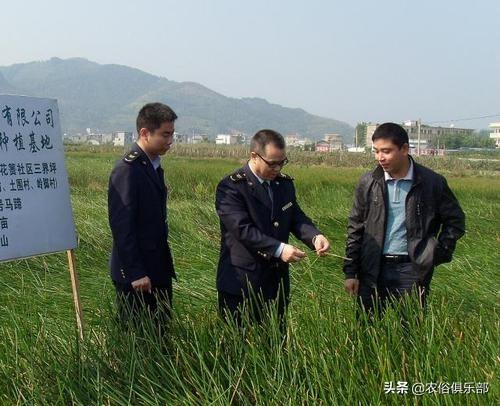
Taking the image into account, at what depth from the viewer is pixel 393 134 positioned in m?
2.48

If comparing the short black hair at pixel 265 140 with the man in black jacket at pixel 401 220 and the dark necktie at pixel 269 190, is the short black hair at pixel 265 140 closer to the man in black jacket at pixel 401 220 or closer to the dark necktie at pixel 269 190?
the dark necktie at pixel 269 190

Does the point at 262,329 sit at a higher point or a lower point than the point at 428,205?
lower

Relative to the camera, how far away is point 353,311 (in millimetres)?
2184

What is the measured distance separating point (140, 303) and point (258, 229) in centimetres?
65

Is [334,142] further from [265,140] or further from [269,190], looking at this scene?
[265,140]

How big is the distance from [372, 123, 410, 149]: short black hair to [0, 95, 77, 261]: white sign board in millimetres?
1462

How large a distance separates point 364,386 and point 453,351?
298 millimetres

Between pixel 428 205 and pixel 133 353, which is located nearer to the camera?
pixel 133 353

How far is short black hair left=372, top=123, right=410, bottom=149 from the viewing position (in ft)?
8.13

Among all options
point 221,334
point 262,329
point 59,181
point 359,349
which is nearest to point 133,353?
point 221,334


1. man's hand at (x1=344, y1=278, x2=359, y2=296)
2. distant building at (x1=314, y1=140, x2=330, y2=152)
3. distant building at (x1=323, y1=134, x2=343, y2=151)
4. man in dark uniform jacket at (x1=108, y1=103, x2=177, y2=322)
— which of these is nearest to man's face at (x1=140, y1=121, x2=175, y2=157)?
man in dark uniform jacket at (x1=108, y1=103, x2=177, y2=322)

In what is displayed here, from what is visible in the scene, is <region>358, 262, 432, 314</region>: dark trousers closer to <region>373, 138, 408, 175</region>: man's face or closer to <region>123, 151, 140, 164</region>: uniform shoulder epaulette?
<region>373, 138, 408, 175</region>: man's face

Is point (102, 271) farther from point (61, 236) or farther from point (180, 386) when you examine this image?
point (180, 386)

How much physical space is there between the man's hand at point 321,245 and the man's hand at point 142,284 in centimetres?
74
